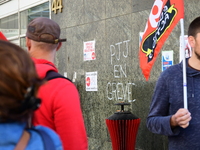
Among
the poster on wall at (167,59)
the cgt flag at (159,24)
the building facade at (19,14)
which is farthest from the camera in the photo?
the building facade at (19,14)

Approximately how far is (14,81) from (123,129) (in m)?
4.07

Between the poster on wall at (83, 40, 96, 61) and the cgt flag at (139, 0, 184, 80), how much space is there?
1.82 m

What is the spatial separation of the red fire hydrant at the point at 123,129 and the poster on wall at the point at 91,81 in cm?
223

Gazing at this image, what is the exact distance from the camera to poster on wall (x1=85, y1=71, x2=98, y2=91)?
24.9 ft

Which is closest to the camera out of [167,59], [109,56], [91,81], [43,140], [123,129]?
[43,140]

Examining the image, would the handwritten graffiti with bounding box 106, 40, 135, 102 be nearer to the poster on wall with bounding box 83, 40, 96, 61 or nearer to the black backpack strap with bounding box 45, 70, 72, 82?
the poster on wall with bounding box 83, 40, 96, 61

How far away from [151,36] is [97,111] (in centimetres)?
293

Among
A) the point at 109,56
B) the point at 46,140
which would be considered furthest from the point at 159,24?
the point at 46,140

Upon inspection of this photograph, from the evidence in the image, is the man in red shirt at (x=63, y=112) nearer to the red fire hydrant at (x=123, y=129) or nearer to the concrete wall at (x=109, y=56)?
the red fire hydrant at (x=123, y=129)

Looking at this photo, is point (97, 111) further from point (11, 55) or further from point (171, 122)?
point (11, 55)

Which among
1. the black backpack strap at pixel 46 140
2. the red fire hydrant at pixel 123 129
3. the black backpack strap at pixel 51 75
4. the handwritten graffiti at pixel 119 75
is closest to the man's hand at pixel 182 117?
the black backpack strap at pixel 51 75

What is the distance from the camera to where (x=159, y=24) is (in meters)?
4.39

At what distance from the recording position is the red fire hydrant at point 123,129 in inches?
208

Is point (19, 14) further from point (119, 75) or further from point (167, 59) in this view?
point (167, 59)
